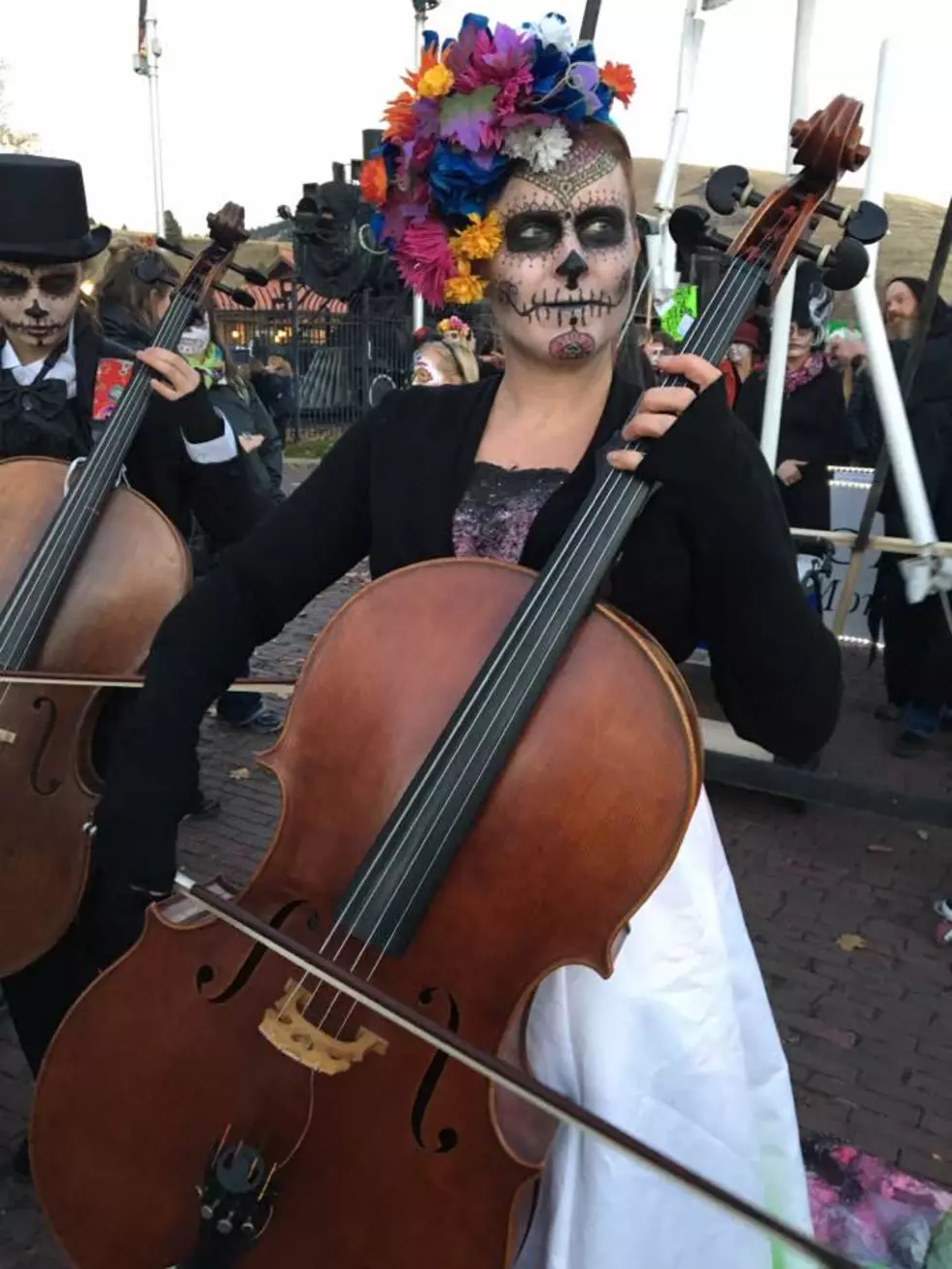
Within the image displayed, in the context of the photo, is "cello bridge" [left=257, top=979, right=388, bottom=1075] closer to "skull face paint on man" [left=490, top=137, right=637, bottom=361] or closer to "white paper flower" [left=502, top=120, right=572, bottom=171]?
"skull face paint on man" [left=490, top=137, right=637, bottom=361]

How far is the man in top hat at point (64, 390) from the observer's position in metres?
2.28

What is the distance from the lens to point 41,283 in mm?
2402

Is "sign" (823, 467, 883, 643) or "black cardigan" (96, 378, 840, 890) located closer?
"black cardigan" (96, 378, 840, 890)

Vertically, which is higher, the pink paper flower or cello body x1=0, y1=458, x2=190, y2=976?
the pink paper flower

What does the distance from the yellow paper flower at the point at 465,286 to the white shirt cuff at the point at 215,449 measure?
3.01 feet

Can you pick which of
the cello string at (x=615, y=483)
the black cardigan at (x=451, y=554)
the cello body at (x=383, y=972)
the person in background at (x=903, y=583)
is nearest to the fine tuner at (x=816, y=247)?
the cello string at (x=615, y=483)

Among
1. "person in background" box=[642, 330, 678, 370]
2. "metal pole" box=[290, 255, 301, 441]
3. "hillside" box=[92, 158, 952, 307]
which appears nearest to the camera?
"person in background" box=[642, 330, 678, 370]

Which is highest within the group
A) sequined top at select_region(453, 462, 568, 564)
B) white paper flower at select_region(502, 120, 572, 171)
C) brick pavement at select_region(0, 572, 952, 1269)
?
white paper flower at select_region(502, 120, 572, 171)

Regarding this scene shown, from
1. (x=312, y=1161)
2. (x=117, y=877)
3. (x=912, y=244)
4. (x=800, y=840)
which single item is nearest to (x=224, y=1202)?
(x=312, y=1161)

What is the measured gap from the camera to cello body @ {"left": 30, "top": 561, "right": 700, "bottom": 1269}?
4.13 feet

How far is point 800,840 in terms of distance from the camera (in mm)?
4316

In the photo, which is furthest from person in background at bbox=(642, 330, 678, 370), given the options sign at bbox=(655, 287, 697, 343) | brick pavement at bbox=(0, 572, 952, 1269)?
brick pavement at bbox=(0, 572, 952, 1269)

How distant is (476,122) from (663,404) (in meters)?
0.55

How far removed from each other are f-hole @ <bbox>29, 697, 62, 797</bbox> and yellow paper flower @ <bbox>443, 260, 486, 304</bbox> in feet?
3.72
